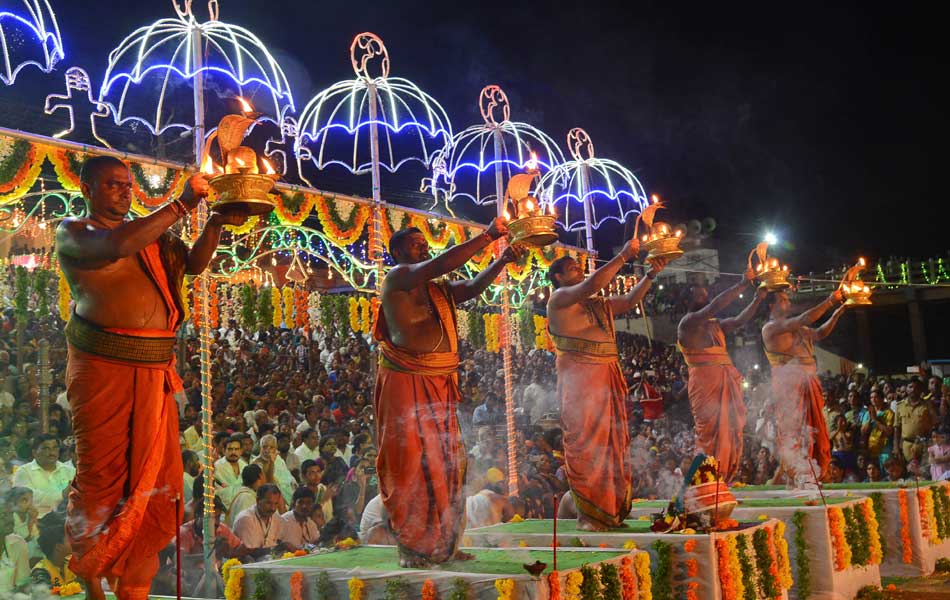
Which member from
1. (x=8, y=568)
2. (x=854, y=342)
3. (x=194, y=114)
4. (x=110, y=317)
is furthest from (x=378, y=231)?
(x=854, y=342)

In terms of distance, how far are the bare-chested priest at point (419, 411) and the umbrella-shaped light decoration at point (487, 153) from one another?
253 inches

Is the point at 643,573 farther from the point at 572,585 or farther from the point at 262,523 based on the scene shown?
the point at 262,523

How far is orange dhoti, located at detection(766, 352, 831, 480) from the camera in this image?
33.9 ft

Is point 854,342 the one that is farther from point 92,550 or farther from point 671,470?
point 92,550

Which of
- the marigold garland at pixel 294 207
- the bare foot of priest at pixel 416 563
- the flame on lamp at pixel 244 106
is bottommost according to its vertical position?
the bare foot of priest at pixel 416 563

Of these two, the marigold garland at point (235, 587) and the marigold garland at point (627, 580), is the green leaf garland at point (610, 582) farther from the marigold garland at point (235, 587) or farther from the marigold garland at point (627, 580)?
the marigold garland at point (235, 587)

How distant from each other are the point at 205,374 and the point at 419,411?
332 centimetres

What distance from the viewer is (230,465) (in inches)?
377

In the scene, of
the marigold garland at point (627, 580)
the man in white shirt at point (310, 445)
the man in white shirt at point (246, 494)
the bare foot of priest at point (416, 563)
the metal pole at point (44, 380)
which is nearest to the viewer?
the bare foot of priest at point (416, 563)

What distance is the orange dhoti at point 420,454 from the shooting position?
5.40 meters

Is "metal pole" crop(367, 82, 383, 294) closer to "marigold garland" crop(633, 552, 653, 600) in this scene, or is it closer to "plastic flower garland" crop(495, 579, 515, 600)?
"marigold garland" crop(633, 552, 653, 600)

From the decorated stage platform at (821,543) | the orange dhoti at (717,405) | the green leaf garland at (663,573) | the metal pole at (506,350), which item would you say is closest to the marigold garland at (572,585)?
the green leaf garland at (663,573)

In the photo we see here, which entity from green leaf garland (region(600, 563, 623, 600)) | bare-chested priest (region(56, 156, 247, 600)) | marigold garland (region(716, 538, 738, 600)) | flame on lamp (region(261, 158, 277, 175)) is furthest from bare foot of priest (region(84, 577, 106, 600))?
marigold garland (region(716, 538, 738, 600))

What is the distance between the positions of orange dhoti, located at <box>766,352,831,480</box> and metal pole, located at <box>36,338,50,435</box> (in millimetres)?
8266
